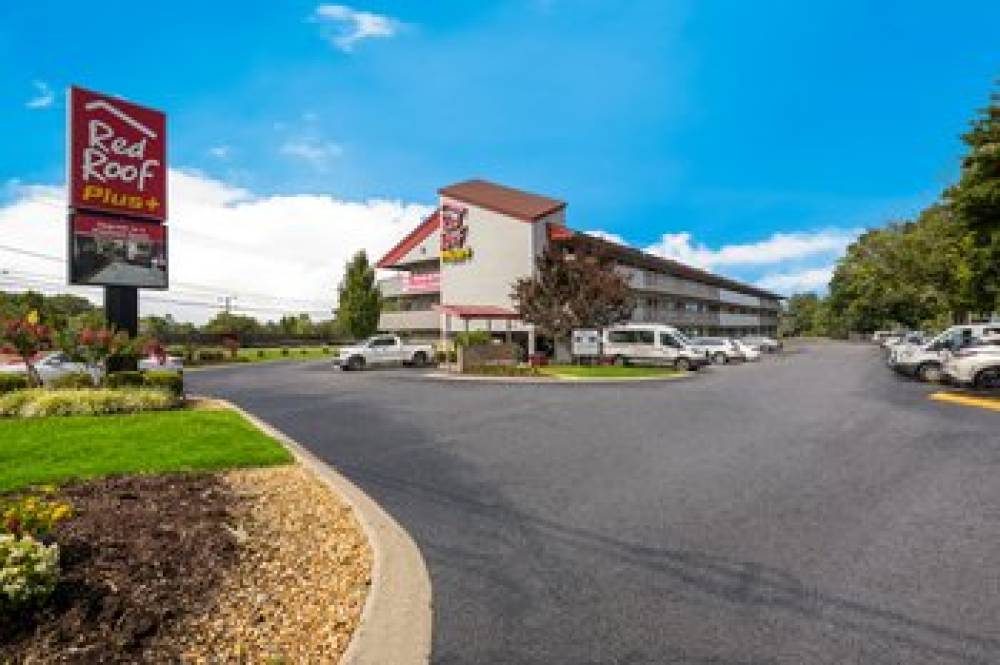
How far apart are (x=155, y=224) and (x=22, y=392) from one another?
6.94 metres

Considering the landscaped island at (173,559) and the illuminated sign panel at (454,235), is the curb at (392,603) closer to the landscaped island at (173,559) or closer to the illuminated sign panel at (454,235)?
the landscaped island at (173,559)

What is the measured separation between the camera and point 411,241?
145 ft

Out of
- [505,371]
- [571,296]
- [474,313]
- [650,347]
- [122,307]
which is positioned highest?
[571,296]

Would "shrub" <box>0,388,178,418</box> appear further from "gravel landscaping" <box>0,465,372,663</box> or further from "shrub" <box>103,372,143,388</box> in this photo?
"gravel landscaping" <box>0,465,372,663</box>

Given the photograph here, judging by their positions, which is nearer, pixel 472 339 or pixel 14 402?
pixel 14 402

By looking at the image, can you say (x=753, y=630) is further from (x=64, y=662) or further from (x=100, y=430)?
(x=100, y=430)

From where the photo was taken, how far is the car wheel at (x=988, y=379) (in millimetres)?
16253

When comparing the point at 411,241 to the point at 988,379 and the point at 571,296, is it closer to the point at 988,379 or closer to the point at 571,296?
the point at 571,296

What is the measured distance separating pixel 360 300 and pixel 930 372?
150ft

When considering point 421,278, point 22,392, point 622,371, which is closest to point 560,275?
point 622,371

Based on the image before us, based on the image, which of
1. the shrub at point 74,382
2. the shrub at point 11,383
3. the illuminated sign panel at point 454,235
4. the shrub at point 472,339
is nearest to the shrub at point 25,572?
the shrub at point 74,382

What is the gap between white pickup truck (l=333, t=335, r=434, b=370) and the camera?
31016 millimetres

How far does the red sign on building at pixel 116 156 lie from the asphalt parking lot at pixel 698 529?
9831 millimetres

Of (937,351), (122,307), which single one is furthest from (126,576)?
(937,351)
